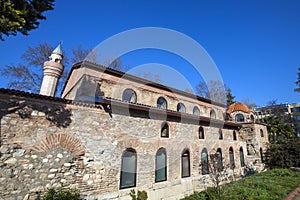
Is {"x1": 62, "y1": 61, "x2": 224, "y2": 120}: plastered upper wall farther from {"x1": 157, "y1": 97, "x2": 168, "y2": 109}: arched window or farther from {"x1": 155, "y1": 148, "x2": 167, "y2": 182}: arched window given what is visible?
{"x1": 155, "y1": 148, "x2": 167, "y2": 182}: arched window

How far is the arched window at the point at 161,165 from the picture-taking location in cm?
877

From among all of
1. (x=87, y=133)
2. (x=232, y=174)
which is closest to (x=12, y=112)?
(x=87, y=133)

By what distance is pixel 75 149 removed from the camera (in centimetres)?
645

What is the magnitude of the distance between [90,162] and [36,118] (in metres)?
2.60

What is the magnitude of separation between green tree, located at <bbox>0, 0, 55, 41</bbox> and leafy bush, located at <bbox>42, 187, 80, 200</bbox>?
17.2 feet

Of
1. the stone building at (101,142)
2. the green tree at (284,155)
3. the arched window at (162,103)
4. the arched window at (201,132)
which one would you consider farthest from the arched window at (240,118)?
the arched window at (162,103)

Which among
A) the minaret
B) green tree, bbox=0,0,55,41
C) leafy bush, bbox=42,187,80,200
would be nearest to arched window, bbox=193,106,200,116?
the minaret

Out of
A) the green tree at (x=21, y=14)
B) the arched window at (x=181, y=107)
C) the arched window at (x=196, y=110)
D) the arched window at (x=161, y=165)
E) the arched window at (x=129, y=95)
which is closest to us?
the green tree at (x=21, y=14)

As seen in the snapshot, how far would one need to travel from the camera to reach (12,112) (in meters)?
5.60

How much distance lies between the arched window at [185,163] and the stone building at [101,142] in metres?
0.06

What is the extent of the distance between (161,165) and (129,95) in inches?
220

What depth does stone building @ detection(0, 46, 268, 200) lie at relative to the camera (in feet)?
18.2

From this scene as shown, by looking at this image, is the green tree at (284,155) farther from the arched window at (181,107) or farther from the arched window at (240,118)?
the arched window at (181,107)

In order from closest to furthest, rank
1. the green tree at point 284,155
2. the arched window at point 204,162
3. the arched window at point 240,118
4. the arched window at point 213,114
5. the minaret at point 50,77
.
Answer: the minaret at point 50,77, the arched window at point 204,162, the green tree at point 284,155, the arched window at point 213,114, the arched window at point 240,118
